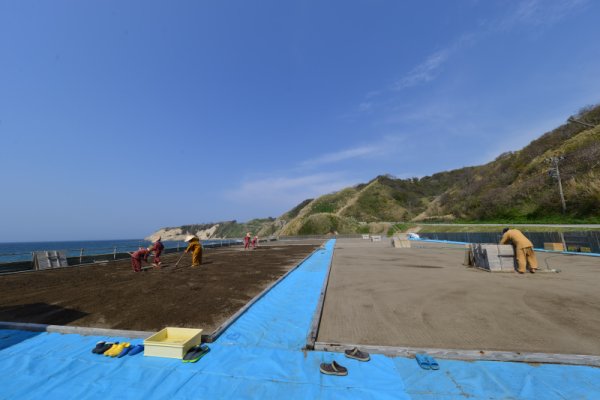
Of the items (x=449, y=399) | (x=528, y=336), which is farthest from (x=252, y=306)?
(x=528, y=336)

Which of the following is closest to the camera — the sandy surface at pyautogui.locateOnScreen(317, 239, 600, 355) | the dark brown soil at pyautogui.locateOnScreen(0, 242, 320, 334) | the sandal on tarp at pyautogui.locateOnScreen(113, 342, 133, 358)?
the sandal on tarp at pyautogui.locateOnScreen(113, 342, 133, 358)

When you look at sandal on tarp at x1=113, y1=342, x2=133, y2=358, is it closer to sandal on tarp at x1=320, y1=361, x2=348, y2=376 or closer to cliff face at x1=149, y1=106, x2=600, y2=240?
sandal on tarp at x1=320, y1=361, x2=348, y2=376

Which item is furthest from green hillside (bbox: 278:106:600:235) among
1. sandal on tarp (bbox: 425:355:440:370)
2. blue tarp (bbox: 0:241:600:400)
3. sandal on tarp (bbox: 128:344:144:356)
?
sandal on tarp (bbox: 128:344:144:356)

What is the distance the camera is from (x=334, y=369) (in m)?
3.57

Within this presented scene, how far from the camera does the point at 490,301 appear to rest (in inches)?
275

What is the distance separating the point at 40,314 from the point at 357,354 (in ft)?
24.3

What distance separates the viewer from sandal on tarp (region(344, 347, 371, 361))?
3.90m

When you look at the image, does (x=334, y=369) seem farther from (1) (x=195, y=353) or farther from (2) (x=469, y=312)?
(2) (x=469, y=312)

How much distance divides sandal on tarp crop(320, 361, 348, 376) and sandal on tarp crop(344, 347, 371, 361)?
0.37m

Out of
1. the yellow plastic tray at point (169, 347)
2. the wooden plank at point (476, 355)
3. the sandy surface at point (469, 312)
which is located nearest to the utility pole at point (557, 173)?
the sandy surface at point (469, 312)

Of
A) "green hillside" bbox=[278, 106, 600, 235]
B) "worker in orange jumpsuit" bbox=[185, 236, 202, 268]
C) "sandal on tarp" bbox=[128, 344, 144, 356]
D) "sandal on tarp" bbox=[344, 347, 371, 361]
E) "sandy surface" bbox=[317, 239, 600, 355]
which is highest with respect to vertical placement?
"green hillside" bbox=[278, 106, 600, 235]

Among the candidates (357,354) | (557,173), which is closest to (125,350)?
(357,354)

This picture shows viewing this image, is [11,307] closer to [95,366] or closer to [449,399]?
[95,366]

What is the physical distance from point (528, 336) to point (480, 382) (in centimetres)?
227
